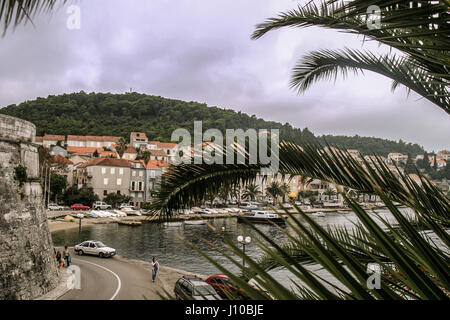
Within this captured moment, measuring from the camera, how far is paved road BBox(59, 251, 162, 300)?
13180 mm

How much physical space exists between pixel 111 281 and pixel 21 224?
5.15 metres

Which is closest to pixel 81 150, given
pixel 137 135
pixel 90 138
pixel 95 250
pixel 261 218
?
pixel 90 138

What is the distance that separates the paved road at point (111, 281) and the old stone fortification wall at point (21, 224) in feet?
5.11

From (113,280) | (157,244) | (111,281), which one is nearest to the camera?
(111,281)

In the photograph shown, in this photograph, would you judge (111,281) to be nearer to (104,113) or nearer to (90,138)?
(90,138)

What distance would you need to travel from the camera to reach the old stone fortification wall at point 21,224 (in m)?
12.0

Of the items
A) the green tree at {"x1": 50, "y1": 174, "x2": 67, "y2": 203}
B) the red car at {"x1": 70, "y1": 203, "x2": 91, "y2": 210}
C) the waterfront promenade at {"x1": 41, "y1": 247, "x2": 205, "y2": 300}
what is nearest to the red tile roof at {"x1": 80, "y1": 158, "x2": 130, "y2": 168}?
the green tree at {"x1": 50, "y1": 174, "x2": 67, "y2": 203}

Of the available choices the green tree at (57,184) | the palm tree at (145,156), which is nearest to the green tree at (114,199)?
the green tree at (57,184)

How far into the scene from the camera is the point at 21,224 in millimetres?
12875

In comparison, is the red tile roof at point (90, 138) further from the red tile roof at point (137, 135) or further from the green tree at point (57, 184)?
the green tree at point (57, 184)

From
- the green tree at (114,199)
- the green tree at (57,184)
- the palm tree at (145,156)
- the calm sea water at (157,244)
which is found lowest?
the calm sea water at (157,244)

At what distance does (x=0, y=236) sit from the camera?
468 inches

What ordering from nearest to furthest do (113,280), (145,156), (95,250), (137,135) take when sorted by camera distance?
(113,280)
(95,250)
(145,156)
(137,135)

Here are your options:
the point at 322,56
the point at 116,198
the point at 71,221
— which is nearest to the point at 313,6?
the point at 322,56
